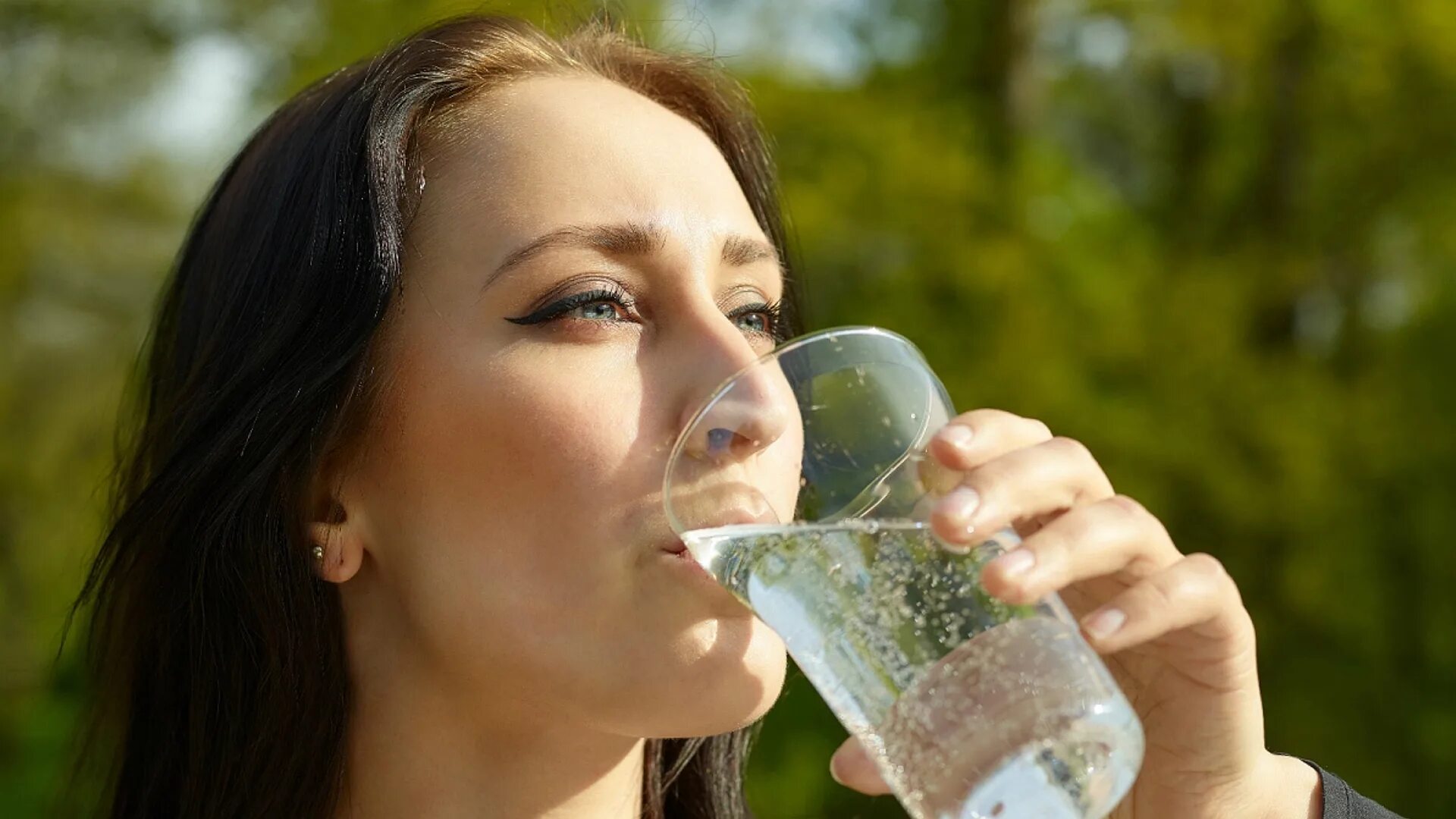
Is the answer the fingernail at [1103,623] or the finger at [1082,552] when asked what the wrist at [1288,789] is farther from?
the fingernail at [1103,623]

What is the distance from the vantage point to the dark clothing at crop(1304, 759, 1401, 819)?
2.17 metres

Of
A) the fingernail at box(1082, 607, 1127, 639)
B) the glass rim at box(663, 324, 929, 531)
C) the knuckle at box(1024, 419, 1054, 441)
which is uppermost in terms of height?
the glass rim at box(663, 324, 929, 531)

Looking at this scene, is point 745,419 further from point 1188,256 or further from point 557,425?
point 1188,256

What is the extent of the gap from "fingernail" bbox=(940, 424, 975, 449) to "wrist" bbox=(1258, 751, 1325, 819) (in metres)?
0.89

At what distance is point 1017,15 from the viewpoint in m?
7.04

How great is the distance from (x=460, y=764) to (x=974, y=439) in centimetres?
110

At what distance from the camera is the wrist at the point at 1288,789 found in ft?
7.01

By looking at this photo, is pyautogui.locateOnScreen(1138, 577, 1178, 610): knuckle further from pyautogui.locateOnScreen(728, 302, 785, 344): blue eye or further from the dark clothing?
pyautogui.locateOnScreen(728, 302, 785, 344): blue eye

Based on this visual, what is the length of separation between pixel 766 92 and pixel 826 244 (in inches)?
28.3

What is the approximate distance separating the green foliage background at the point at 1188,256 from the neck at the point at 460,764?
3.46 metres

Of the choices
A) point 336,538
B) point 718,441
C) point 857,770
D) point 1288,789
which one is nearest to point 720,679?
point 857,770

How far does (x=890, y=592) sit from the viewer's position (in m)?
1.46

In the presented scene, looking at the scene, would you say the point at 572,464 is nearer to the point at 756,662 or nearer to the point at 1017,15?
the point at 756,662

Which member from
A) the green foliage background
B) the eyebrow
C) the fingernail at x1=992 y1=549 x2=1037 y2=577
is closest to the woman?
the eyebrow
